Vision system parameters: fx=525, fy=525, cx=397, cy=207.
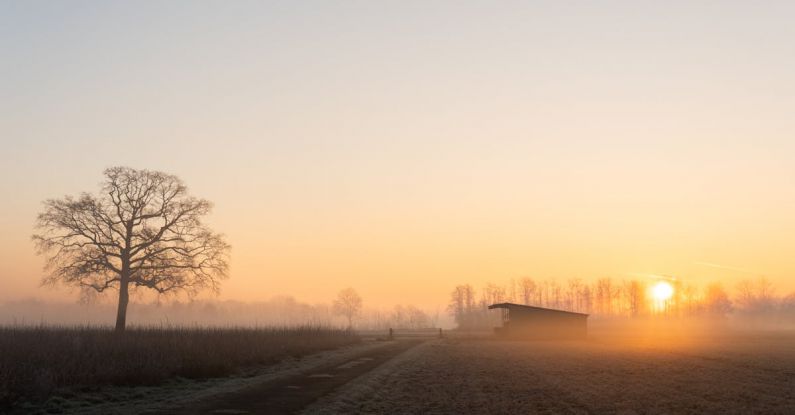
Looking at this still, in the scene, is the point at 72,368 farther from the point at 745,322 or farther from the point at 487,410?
the point at 745,322

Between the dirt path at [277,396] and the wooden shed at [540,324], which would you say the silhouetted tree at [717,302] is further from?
the dirt path at [277,396]

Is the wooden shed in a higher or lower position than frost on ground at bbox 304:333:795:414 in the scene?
lower

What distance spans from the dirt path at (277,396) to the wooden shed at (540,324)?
4668 cm

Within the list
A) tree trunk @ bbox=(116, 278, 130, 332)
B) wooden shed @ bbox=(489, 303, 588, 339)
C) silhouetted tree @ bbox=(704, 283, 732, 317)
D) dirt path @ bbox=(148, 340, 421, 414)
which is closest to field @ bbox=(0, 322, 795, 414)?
dirt path @ bbox=(148, 340, 421, 414)

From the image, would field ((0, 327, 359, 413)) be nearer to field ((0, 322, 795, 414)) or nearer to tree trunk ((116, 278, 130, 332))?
field ((0, 322, 795, 414))

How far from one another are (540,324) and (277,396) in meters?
55.4

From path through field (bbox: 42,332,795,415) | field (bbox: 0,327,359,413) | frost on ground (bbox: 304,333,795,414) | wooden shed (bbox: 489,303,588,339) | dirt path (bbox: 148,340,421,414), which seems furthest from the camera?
wooden shed (bbox: 489,303,588,339)

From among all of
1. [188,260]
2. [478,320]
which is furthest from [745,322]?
[188,260]

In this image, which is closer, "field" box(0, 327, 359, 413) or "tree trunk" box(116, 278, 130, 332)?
"field" box(0, 327, 359, 413)

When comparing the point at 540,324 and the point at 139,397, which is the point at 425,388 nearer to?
the point at 139,397

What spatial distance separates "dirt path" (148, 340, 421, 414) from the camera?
12.9m

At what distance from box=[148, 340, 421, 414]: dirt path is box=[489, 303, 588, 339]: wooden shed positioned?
46.7 meters

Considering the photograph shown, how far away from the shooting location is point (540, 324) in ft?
215

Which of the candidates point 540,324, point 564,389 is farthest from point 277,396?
point 540,324
